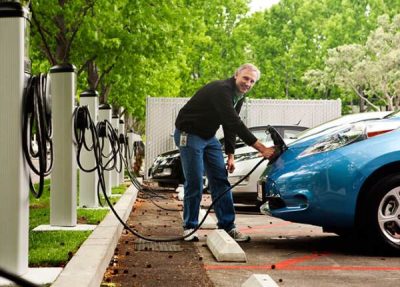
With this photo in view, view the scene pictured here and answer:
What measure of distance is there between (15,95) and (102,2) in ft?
38.1

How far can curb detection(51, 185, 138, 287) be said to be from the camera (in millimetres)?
4902

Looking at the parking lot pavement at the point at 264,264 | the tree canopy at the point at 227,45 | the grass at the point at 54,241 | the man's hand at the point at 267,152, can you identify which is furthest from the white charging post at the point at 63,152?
the tree canopy at the point at 227,45

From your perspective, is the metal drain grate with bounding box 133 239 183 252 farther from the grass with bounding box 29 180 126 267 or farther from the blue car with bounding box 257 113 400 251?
the blue car with bounding box 257 113 400 251

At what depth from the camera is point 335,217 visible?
23.2ft

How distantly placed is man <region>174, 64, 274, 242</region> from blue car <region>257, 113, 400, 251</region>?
1006mm

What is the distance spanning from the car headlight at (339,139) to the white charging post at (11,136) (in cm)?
316

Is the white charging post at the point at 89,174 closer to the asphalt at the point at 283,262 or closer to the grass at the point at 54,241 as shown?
the grass at the point at 54,241

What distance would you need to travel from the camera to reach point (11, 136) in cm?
507

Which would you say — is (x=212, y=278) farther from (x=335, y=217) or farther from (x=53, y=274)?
(x=335, y=217)

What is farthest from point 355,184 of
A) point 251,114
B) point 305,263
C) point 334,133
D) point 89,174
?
point 251,114

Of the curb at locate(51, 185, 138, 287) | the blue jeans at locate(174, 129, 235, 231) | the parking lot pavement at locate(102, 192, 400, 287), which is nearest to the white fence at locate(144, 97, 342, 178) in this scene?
the parking lot pavement at locate(102, 192, 400, 287)

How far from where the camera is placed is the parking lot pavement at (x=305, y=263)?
5.85 metres

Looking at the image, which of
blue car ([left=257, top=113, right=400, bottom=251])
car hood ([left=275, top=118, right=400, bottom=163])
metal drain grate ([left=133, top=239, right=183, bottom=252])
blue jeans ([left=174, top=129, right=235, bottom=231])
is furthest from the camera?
blue jeans ([left=174, top=129, right=235, bottom=231])

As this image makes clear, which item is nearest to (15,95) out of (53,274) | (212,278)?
(53,274)
